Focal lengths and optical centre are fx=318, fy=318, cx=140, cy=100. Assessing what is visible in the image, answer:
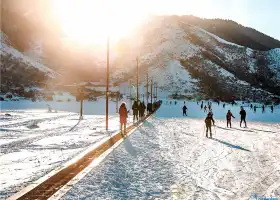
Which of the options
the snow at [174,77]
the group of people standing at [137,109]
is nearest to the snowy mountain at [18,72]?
the snow at [174,77]

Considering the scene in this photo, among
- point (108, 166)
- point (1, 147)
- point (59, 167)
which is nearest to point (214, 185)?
point (108, 166)

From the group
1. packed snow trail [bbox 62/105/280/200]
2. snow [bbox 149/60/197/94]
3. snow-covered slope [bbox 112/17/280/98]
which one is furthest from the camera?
snow-covered slope [bbox 112/17/280/98]

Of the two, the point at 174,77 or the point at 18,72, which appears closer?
the point at 18,72

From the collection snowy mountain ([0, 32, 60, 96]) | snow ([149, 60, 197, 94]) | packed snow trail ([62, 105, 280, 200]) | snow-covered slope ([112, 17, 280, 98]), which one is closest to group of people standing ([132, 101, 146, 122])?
packed snow trail ([62, 105, 280, 200])

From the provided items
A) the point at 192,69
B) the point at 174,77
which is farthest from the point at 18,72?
the point at 192,69

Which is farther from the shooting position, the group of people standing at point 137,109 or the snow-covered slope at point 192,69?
the snow-covered slope at point 192,69

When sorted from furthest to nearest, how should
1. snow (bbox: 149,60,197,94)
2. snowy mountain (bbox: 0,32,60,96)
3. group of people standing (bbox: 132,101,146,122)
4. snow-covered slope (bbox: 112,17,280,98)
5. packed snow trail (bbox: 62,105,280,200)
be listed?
snow-covered slope (bbox: 112,17,280,98)
snow (bbox: 149,60,197,94)
snowy mountain (bbox: 0,32,60,96)
group of people standing (bbox: 132,101,146,122)
packed snow trail (bbox: 62,105,280,200)

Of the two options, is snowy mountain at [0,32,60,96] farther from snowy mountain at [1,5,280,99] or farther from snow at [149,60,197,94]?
snow at [149,60,197,94]

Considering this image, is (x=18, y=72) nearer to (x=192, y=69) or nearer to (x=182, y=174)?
(x=192, y=69)

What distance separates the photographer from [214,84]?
150500mm

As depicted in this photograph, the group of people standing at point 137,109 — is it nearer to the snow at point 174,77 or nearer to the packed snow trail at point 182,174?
the packed snow trail at point 182,174

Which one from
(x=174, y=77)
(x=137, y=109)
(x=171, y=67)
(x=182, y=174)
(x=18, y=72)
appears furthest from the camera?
Result: (x=171, y=67)

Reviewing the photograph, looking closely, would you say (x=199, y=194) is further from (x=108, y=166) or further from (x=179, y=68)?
(x=179, y=68)

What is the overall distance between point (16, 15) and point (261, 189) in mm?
209143
